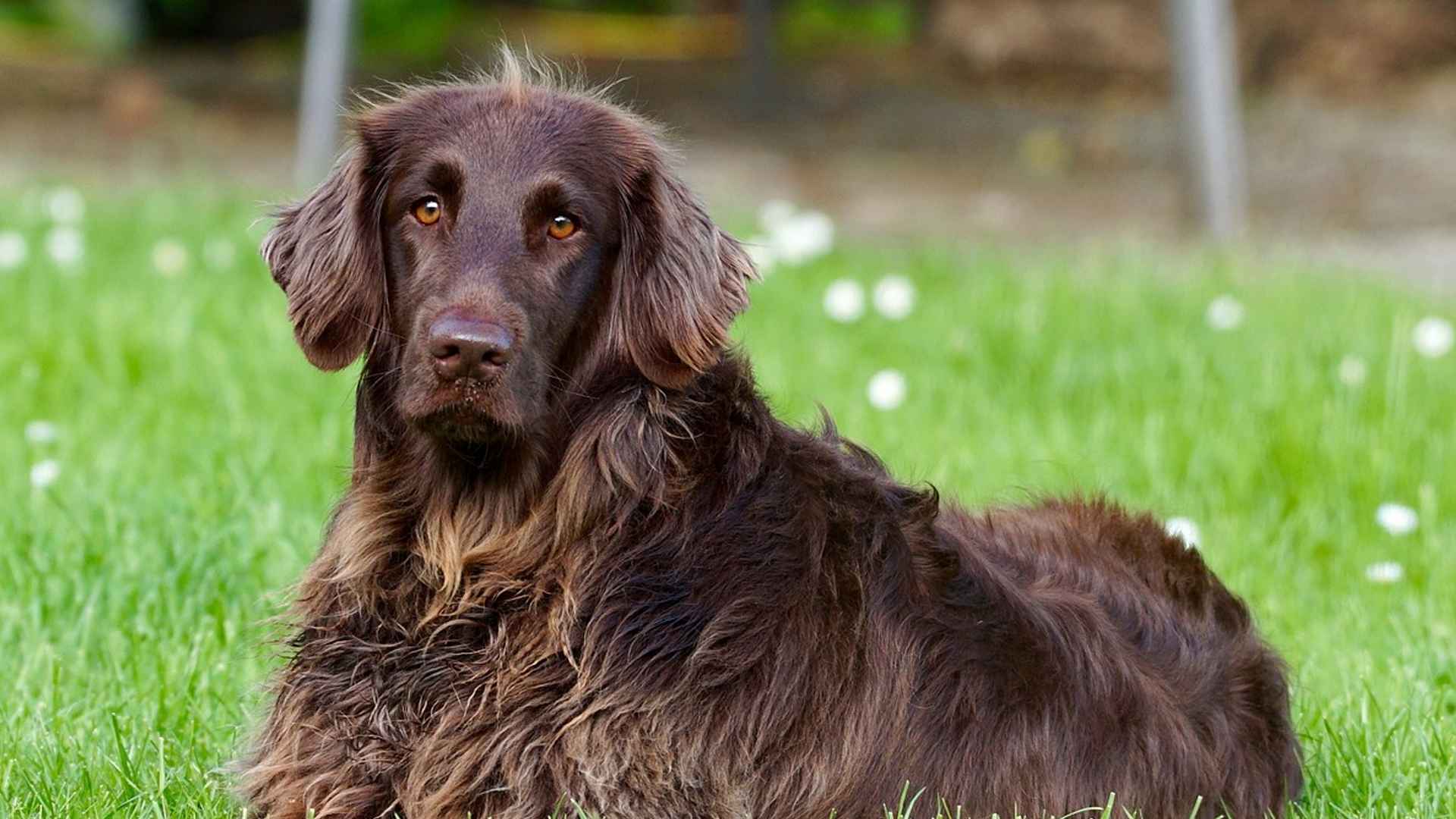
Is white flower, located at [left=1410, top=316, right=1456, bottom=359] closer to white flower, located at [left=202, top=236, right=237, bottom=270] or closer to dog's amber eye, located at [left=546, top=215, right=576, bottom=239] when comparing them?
dog's amber eye, located at [left=546, top=215, right=576, bottom=239]

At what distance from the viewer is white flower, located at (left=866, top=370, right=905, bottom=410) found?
5777mm

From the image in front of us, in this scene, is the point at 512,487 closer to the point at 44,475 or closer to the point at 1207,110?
the point at 44,475

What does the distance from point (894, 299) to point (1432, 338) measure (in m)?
1.96

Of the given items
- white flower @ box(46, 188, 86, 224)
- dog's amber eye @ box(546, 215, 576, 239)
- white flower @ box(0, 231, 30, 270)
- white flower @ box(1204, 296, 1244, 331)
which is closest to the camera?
dog's amber eye @ box(546, 215, 576, 239)

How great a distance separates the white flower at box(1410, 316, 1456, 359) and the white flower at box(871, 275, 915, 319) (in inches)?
75.2

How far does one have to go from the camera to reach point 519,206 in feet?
9.80

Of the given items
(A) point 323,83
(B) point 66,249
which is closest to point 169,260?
(B) point 66,249

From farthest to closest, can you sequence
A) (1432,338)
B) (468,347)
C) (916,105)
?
(916,105) → (1432,338) → (468,347)

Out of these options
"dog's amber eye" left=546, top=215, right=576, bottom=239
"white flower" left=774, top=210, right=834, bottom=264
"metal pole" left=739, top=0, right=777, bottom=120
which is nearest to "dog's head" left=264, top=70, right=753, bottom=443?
"dog's amber eye" left=546, top=215, right=576, bottom=239

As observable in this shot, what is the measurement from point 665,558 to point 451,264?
62 centimetres

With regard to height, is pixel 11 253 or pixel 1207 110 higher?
pixel 1207 110

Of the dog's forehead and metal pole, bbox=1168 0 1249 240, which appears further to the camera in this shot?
metal pole, bbox=1168 0 1249 240

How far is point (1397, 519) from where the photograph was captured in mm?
4980

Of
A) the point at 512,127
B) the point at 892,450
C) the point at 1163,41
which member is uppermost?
the point at 512,127
